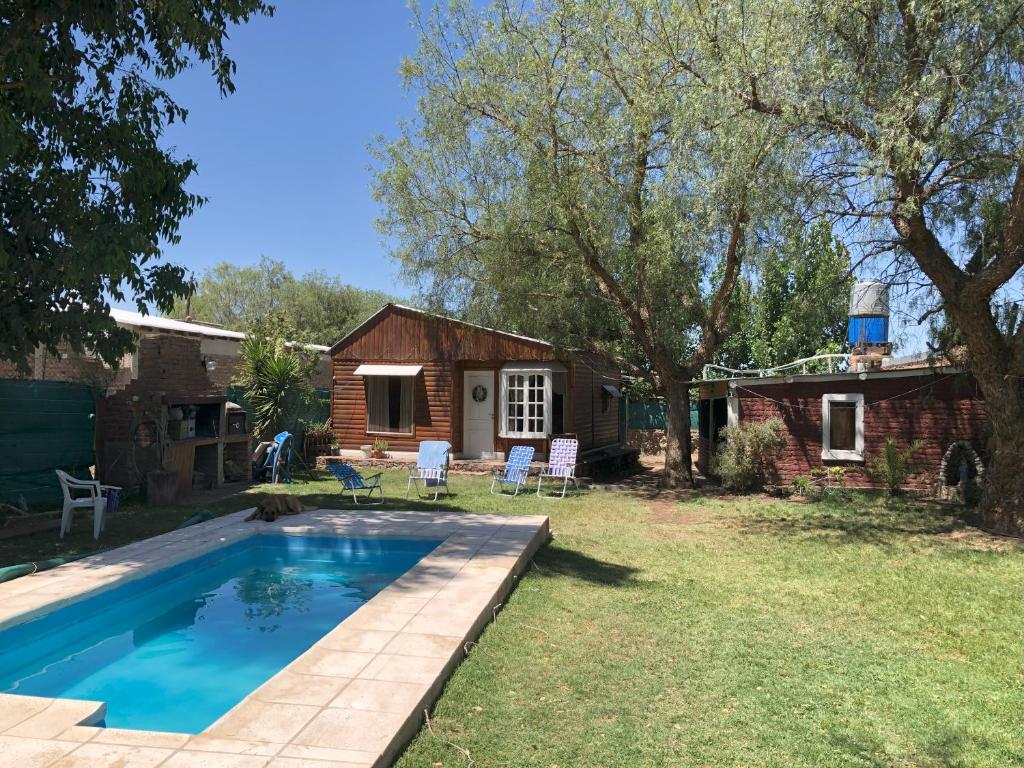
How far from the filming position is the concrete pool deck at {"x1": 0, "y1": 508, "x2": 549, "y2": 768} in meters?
3.05

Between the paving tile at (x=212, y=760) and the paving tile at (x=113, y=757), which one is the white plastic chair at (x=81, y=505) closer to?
the paving tile at (x=113, y=757)

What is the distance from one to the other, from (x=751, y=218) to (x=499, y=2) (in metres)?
6.32

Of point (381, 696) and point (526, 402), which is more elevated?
point (526, 402)

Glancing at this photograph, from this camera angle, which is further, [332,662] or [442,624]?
[442,624]

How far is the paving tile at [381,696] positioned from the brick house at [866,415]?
443 inches

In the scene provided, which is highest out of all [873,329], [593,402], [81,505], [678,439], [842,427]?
[873,329]

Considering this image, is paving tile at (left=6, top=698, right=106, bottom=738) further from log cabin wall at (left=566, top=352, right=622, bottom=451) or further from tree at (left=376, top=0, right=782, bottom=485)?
log cabin wall at (left=566, top=352, right=622, bottom=451)

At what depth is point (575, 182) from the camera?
474 inches

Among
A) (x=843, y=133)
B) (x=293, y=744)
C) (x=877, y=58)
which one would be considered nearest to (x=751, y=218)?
(x=843, y=133)

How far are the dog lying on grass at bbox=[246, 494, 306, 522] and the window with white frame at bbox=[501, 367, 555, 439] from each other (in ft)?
23.6

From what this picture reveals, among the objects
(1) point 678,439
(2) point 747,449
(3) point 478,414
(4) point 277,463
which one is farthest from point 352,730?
(3) point 478,414

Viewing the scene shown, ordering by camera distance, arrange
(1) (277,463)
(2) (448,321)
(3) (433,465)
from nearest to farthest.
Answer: (3) (433,465), (1) (277,463), (2) (448,321)

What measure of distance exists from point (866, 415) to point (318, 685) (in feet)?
39.6

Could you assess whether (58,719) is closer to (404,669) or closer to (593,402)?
(404,669)
